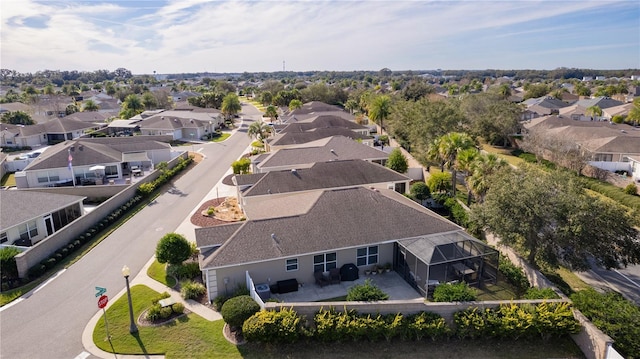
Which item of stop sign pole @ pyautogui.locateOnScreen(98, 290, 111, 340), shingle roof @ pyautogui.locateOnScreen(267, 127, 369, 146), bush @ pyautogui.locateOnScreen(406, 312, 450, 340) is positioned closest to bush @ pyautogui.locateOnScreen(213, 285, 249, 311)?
stop sign pole @ pyautogui.locateOnScreen(98, 290, 111, 340)

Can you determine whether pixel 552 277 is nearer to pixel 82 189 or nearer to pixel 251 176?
pixel 251 176

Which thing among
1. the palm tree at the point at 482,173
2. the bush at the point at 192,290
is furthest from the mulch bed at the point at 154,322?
the palm tree at the point at 482,173

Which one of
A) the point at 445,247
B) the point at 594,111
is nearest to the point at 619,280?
the point at 445,247

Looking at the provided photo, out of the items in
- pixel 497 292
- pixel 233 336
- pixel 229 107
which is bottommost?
pixel 497 292

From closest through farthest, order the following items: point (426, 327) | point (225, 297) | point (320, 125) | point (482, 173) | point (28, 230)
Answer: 1. point (426, 327)
2. point (225, 297)
3. point (28, 230)
4. point (482, 173)
5. point (320, 125)

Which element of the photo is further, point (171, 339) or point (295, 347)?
point (171, 339)

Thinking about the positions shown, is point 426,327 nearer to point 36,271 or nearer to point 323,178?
point 323,178

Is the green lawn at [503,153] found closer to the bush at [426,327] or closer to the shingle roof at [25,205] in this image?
the bush at [426,327]
